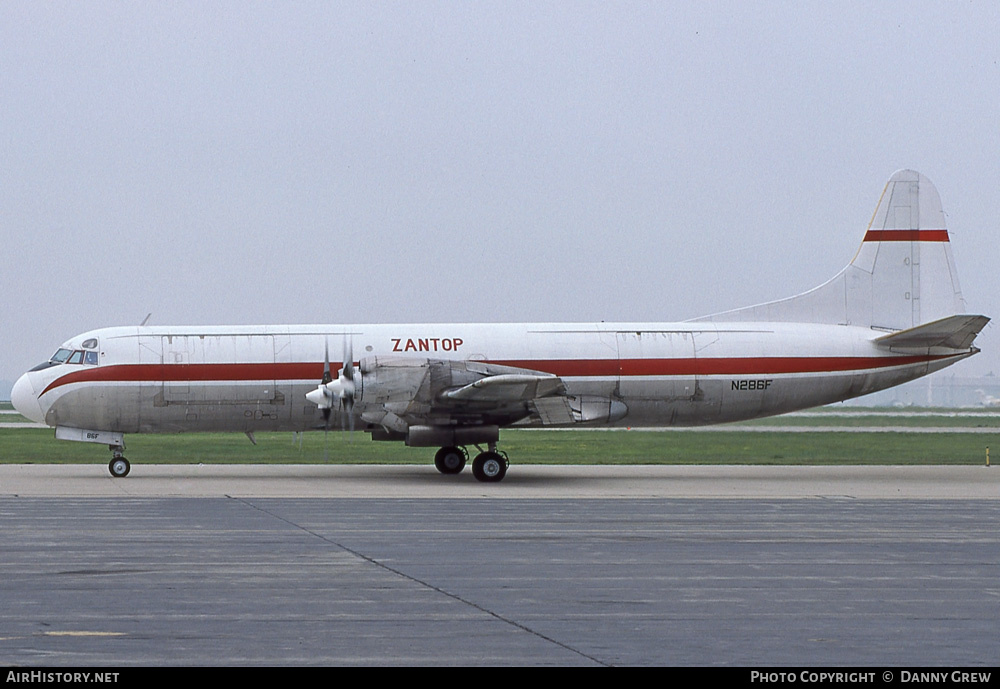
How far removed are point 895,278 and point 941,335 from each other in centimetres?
344

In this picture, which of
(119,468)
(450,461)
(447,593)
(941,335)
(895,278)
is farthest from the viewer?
(895,278)

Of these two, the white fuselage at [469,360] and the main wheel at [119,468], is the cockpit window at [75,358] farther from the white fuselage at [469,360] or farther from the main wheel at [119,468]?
the main wheel at [119,468]

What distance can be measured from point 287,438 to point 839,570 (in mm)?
46683

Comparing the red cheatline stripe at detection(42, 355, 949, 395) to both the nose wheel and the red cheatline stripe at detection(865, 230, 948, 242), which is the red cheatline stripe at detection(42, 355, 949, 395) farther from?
the red cheatline stripe at detection(865, 230, 948, 242)

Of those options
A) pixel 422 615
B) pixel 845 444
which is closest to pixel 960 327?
pixel 845 444

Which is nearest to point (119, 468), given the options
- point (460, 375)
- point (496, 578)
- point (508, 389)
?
point (460, 375)

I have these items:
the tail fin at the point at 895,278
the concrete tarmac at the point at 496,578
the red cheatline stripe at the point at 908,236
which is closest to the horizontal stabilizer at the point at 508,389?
the concrete tarmac at the point at 496,578

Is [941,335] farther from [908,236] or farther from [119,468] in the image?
[119,468]

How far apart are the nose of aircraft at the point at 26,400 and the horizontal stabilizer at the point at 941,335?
2437 centimetres

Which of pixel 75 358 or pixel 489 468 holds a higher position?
pixel 75 358

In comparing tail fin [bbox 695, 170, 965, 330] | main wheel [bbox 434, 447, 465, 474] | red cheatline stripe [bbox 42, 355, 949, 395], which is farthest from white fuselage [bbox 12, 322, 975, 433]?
main wheel [bbox 434, 447, 465, 474]

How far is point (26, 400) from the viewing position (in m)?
34.1

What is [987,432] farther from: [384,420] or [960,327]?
[384,420]

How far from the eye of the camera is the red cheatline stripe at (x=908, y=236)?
38.2m
